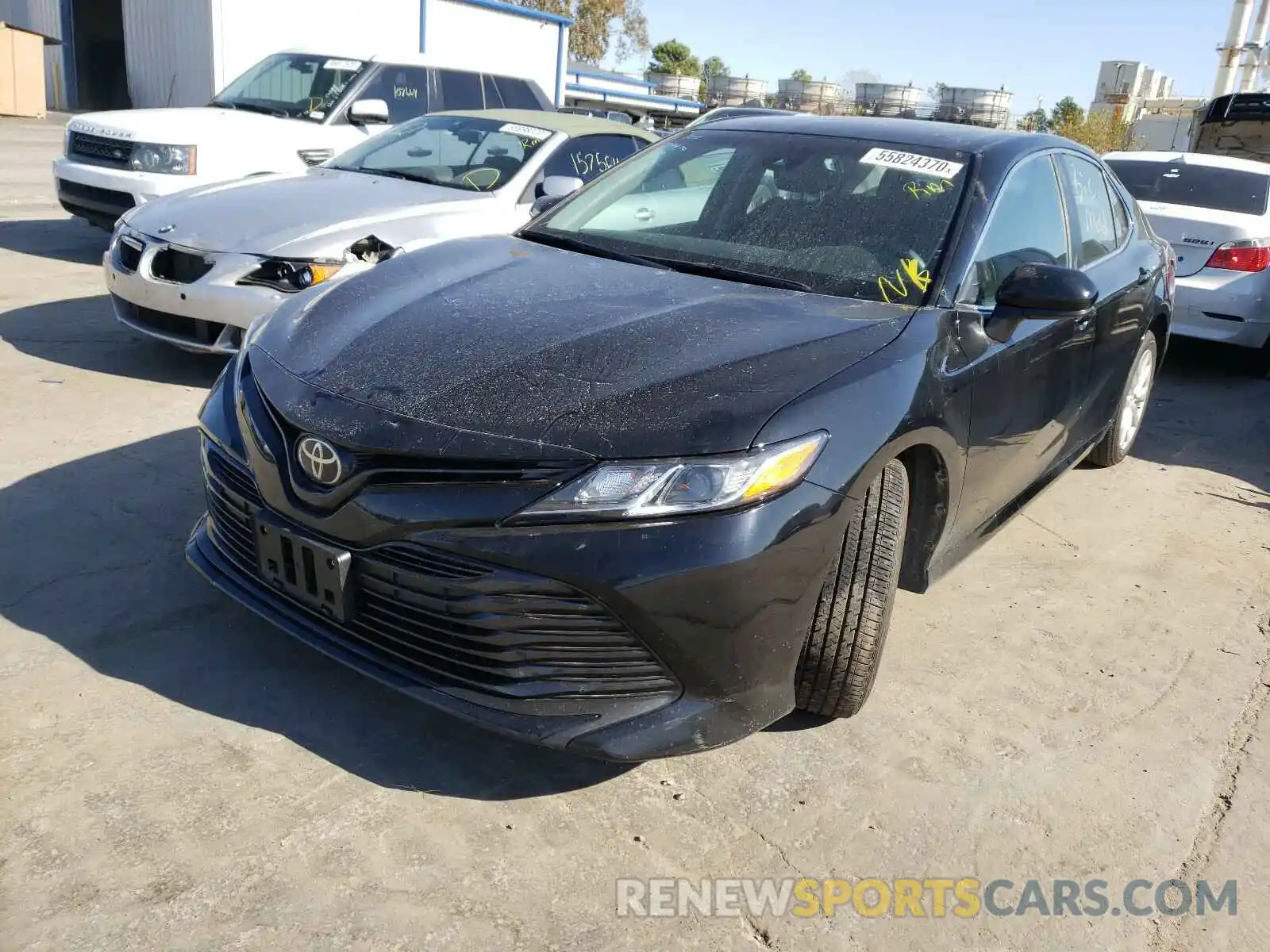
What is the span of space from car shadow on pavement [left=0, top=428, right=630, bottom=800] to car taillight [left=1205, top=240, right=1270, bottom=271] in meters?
5.99

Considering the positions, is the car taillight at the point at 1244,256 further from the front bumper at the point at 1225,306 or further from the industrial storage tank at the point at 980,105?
the industrial storage tank at the point at 980,105

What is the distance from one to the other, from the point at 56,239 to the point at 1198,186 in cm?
896

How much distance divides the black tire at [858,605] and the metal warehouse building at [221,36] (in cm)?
1699

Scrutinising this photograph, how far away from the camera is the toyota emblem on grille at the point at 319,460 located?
2418 mm

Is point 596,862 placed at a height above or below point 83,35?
below

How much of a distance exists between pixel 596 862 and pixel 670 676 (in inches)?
17.5

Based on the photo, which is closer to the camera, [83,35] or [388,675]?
[388,675]

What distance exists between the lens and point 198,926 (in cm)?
209

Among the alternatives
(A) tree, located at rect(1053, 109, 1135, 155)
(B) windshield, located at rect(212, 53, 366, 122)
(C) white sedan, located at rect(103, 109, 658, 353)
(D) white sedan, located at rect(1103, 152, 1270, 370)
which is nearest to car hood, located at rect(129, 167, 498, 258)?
(C) white sedan, located at rect(103, 109, 658, 353)

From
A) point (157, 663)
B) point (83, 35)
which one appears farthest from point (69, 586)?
point (83, 35)

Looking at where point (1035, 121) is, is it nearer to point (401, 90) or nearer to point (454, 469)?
point (401, 90)

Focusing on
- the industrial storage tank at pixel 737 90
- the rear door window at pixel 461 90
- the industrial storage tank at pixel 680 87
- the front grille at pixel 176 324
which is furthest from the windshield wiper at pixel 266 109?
the industrial storage tank at pixel 680 87

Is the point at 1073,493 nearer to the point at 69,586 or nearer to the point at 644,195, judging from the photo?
the point at 644,195

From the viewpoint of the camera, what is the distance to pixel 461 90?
8.91m
